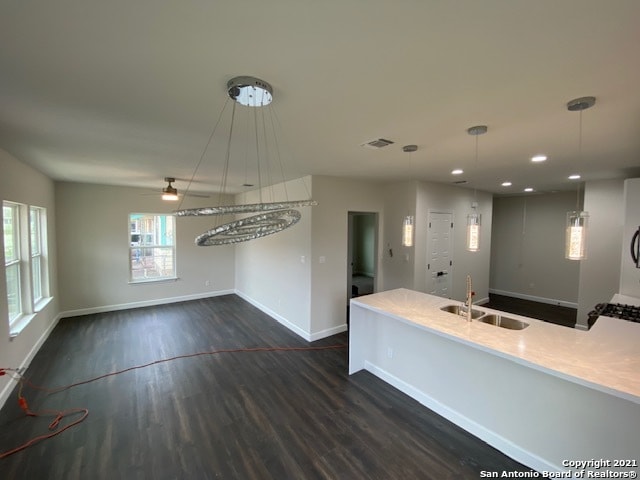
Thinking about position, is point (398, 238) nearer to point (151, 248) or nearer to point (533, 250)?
point (533, 250)

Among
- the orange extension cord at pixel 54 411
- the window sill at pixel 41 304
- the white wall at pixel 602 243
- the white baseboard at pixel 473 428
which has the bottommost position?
the orange extension cord at pixel 54 411

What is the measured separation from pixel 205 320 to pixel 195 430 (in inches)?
122

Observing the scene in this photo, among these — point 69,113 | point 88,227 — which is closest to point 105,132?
point 69,113

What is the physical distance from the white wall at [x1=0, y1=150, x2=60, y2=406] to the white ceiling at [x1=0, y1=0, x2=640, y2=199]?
587mm

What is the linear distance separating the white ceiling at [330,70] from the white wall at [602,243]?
2526 mm

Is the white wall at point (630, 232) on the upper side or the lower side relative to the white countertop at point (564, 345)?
upper

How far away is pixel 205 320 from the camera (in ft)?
17.8

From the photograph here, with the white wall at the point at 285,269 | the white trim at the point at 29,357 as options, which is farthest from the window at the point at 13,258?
the white wall at the point at 285,269

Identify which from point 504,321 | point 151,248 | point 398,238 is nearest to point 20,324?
point 151,248

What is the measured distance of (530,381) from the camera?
217 cm

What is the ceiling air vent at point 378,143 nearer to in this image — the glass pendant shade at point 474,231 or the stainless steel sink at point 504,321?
the glass pendant shade at point 474,231

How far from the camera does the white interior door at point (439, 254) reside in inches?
205

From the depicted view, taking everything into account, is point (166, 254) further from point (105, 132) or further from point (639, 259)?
point (639, 259)

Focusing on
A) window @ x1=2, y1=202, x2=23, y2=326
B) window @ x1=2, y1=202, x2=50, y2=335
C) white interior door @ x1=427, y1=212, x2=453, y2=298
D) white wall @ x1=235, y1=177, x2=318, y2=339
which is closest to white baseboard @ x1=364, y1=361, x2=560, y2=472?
white wall @ x1=235, y1=177, x2=318, y2=339
